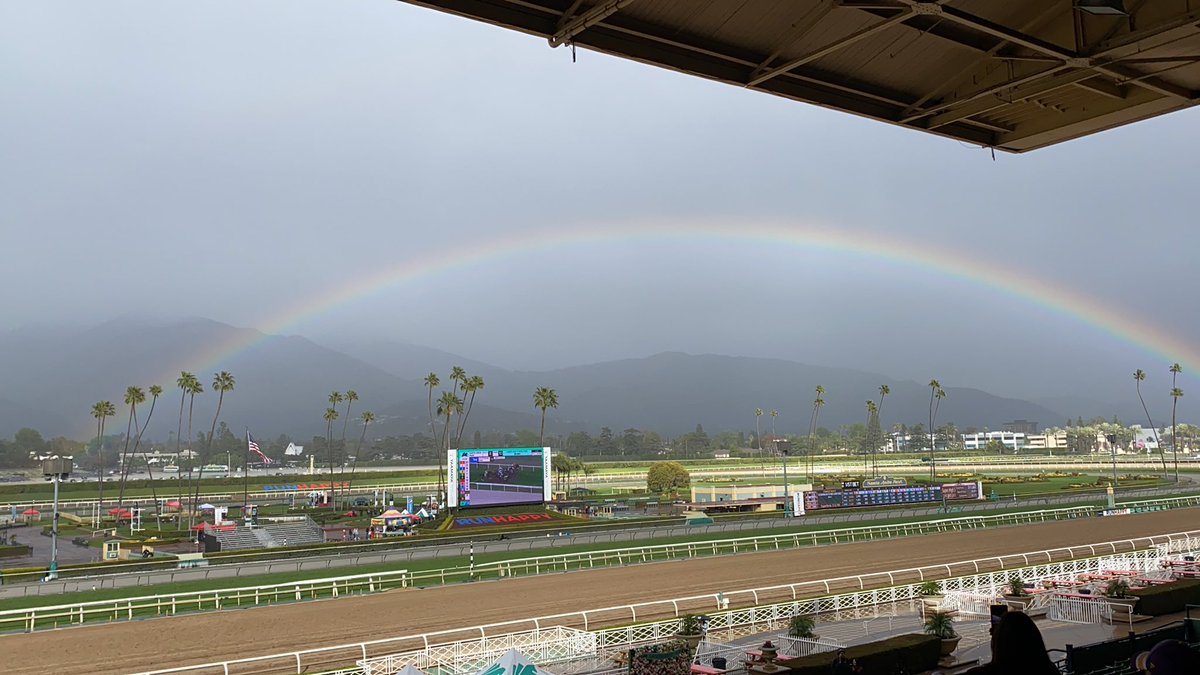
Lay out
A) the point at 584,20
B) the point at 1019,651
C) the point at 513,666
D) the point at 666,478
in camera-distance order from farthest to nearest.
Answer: the point at 666,478
the point at 584,20
the point at 513,666
the point at 1019,651

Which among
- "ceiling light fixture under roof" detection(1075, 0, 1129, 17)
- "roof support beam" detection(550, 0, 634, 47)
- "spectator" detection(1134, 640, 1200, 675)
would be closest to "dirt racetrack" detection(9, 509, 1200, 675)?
"roof support beam" detection(550, 0, 634, 47)

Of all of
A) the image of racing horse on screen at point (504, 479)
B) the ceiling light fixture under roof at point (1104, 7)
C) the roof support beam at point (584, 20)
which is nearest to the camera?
the roof support beam at point (584, 20)

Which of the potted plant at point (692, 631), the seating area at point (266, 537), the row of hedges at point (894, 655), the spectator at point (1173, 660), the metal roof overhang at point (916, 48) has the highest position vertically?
the metal roof overhang at point (916, 48)

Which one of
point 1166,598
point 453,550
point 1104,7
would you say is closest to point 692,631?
point 1166,598

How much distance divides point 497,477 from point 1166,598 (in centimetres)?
3524

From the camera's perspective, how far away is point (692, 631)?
49.9 ft

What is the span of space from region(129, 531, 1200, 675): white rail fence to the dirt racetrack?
0.33 metres

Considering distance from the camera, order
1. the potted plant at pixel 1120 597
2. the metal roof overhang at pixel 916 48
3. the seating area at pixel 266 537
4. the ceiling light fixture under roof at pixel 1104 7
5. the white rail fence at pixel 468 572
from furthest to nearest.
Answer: the seating area at pixel 266 537 → the white rail fence at pixel 468 572 → the potted plant at pixel 1120 597 → the metal roof overhang at pixel 916 48 → the ceiling light fixture under roof at pixel 1104 7

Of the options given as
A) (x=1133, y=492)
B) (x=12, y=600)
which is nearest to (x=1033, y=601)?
(x=12, y=600)

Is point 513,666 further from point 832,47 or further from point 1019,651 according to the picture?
point 832,47

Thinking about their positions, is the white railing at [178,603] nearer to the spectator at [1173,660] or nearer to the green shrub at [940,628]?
the green shrub at [940,628]

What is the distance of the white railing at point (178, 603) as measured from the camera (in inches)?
802

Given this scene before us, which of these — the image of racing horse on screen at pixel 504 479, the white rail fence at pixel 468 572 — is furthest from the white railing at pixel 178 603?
the image of racing horse on screen at pixel 504 479

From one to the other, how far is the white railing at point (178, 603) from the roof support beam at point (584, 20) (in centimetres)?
1781
